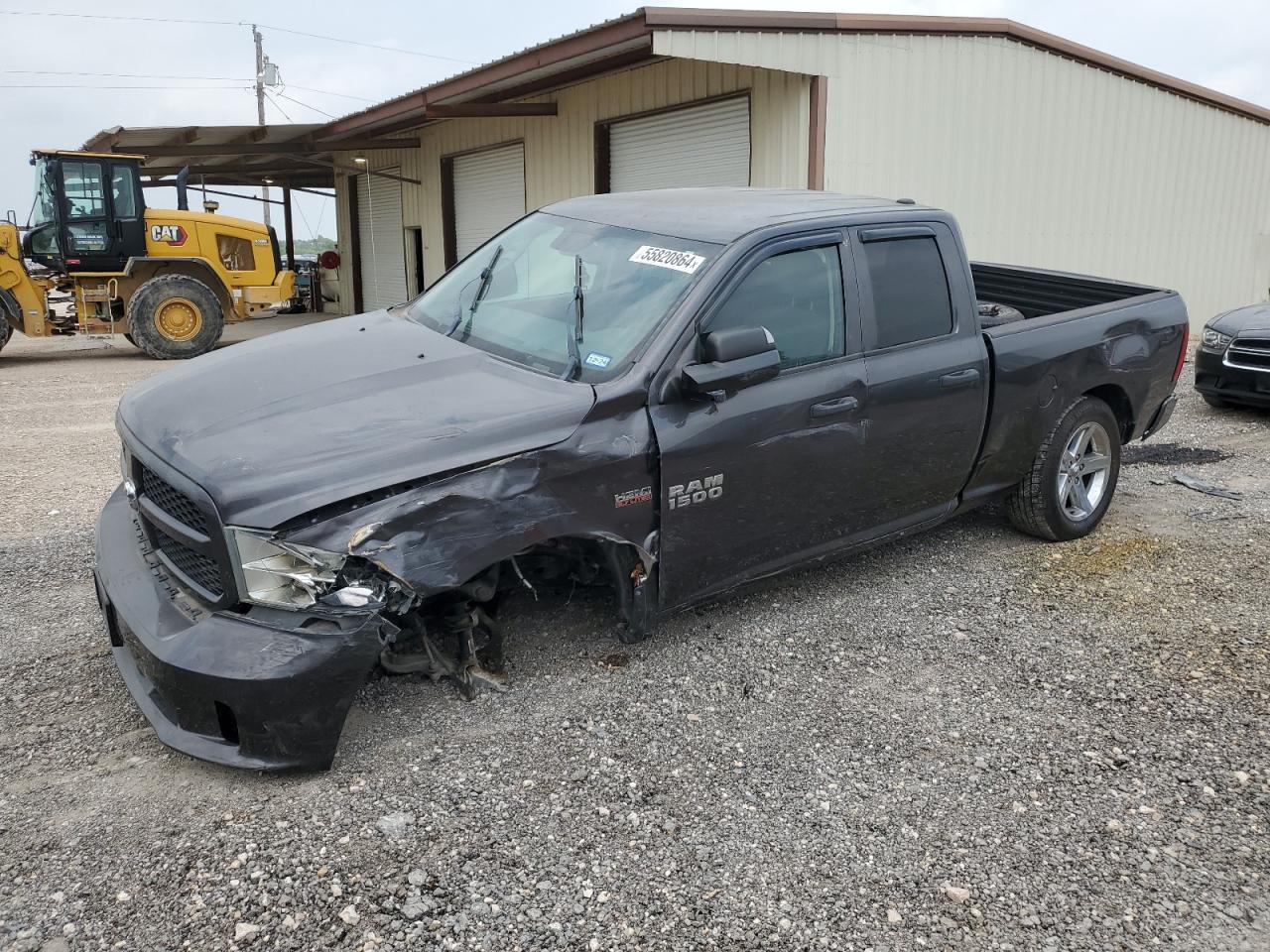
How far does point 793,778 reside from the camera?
330 centimetres

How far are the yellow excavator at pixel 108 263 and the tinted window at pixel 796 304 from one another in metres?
12.3

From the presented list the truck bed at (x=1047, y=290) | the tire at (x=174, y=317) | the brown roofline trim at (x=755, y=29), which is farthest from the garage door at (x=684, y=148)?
the tire at (x=174, y=317)

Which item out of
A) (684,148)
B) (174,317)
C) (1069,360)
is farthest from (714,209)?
(174,317)

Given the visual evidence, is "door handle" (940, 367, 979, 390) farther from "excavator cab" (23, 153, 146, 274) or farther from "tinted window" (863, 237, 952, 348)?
"excavator cab" (23, 153, 146, 274)

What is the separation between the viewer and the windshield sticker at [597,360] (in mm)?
3719

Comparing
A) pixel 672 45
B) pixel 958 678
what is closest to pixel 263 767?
pixel 958 678

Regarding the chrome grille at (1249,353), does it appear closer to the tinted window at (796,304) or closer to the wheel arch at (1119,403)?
the wheel arch at (1119,403)

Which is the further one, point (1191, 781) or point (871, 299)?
point (871, 299)

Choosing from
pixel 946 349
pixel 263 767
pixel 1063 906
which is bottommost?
pixel 1063 906

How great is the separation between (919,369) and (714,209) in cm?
117

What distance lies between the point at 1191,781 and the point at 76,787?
3669 mm

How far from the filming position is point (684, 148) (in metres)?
12.8

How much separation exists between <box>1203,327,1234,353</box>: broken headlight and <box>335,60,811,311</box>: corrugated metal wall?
4.42m

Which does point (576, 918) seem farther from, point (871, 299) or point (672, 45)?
point (672, 45)
